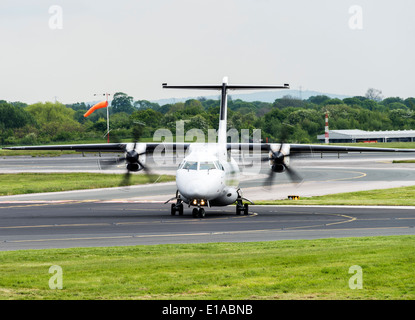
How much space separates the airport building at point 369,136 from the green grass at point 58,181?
8377 cm

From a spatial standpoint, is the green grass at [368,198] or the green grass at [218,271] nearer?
the green grass at [218,271]

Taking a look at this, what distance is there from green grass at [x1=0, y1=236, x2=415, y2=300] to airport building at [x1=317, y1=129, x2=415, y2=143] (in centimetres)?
12318

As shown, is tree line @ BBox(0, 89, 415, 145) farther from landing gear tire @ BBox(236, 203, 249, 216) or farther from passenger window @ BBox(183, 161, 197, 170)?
passenger window @ BBox(183, 161, 197, 170)

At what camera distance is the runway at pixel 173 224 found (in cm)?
2470

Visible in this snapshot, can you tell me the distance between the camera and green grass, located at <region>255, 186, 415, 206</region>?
131ft

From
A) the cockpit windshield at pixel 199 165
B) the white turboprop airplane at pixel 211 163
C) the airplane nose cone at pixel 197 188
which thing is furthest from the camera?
the cockpit windshield at pixel 199 165

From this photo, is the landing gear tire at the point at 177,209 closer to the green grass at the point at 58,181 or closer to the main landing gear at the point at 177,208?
the main landing gear at the point at 177,208

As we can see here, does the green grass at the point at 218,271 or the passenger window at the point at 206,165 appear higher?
the passenger window at the point at 206,165

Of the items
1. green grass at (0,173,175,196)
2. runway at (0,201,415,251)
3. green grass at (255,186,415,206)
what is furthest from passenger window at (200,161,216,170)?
green grass at (0,173,175,196)

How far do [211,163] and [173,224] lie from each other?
3.96 meters

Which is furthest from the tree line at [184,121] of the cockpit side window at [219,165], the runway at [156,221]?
the cockpit side window at [219,165]

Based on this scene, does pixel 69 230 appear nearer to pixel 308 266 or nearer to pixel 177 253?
pixel 177 253

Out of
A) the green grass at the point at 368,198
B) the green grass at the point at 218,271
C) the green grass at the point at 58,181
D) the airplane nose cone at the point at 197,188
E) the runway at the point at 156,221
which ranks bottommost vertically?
the green grass at the point at 58,181
